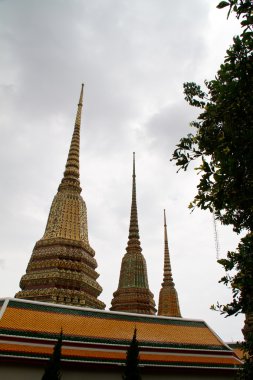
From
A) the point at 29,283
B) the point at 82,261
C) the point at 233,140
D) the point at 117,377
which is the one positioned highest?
the point at 82,261

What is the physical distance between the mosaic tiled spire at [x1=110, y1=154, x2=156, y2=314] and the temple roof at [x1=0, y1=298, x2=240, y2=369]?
882 centimetres

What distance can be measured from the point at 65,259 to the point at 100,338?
864 cm

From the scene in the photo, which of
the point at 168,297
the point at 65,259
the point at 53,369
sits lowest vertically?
the point at 53,369

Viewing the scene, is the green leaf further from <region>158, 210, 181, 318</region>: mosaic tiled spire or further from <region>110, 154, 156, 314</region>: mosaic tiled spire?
<region>158, 210, 181, 318</region>: mosaic tiled spire

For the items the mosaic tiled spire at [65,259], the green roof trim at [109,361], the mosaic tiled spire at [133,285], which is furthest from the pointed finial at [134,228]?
the green roof trim at [109,361]

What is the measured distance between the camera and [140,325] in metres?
17.5

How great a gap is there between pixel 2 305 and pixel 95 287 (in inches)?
319

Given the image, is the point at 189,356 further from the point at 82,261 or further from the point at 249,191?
the point at 249,191

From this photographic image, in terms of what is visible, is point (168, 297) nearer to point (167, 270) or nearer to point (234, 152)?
point (167, 270)

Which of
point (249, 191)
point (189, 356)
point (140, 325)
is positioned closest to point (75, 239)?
point (140, 325)

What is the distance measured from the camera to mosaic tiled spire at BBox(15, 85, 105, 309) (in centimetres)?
2164

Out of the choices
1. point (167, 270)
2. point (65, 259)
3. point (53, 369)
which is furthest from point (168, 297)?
point (53, 369)

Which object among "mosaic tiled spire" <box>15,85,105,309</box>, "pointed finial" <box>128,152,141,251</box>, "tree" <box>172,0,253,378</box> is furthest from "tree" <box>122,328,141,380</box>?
"pointed finial" <box>128,152,141,251</box>

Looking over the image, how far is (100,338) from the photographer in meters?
15.1
